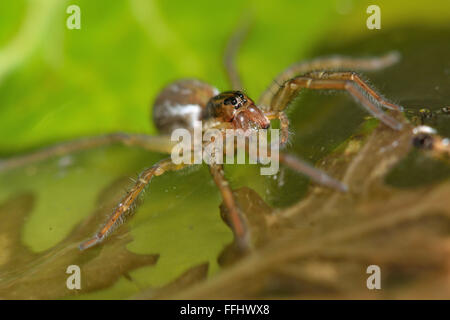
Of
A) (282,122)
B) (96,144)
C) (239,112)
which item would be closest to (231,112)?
(239,112)

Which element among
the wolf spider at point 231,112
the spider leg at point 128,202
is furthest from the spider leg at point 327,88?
the spider leg at point 128,202

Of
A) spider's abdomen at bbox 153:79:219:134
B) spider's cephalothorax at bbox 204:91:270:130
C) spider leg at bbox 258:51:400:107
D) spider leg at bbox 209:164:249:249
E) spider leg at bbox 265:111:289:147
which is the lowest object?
spider leg at bbox 209:164:249:249

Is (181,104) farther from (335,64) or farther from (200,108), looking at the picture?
(335,64)

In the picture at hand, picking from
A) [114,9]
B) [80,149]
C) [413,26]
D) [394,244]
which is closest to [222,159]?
[394,244]

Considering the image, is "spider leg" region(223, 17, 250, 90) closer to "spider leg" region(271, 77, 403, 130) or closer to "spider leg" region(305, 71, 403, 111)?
"spider leg" region(271, 77, 403, 130)

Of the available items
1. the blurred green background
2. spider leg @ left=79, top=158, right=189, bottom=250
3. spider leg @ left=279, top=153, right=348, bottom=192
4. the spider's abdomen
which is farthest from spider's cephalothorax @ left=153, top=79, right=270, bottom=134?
spider leg @ left=279, top=153, right=348, bottom=192

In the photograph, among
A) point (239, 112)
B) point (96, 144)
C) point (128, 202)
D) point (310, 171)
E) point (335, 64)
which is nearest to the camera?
point (310, 171)
